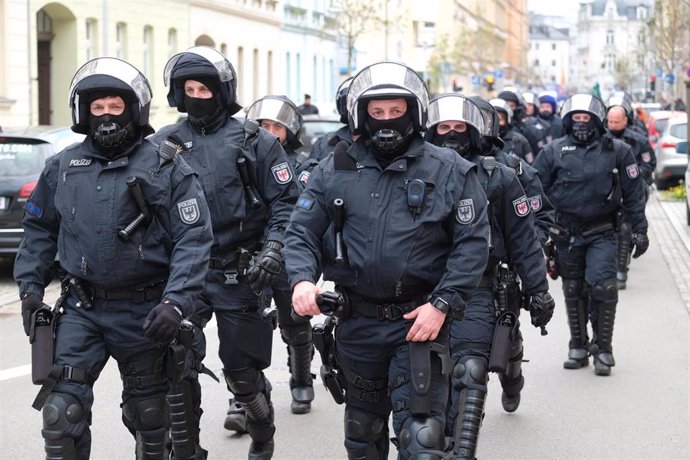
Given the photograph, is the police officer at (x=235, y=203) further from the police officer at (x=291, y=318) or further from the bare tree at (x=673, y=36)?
the bare tree at (x=673, y=36)

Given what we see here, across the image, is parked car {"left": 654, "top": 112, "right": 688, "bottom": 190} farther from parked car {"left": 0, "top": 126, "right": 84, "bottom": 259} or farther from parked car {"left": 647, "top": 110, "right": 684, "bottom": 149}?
parked car {"left": 0, "top": 126, "right": 84, "bottom": 259}

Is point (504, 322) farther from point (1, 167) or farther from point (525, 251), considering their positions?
point (1, 167)

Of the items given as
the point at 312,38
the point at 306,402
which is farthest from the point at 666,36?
the point at 306,402

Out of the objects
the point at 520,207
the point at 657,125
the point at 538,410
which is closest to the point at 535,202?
the point at 520,207

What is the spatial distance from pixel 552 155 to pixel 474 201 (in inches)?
172

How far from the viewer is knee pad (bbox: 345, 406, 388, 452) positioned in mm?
5223

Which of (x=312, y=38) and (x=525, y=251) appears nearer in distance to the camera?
(x=525, y=251)

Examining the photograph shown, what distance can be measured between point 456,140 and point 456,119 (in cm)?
10

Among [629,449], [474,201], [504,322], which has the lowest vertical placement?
[629,449]

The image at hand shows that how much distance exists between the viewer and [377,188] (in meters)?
5.11

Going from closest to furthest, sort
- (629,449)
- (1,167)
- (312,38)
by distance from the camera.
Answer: (629,449) < (1,167) < (312,38)

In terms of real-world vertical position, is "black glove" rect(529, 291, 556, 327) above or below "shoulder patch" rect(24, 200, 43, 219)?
below

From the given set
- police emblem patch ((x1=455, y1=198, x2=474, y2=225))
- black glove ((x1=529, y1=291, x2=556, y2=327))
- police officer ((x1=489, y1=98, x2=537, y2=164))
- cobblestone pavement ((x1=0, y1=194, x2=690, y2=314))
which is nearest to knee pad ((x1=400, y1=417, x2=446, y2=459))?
police emblem patch ((x1=455, y1=198, x2=474, y2=225))

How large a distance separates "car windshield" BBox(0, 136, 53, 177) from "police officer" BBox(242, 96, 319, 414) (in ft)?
19.4
